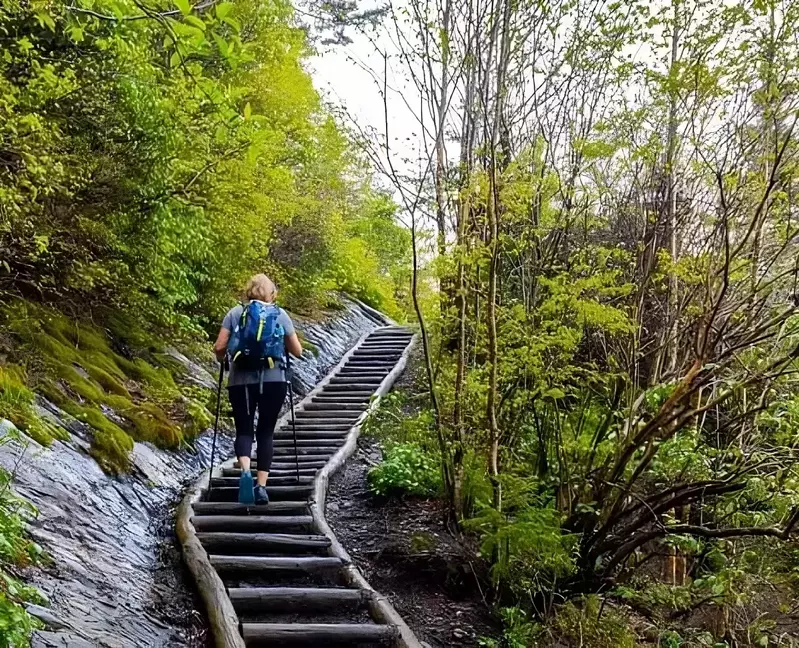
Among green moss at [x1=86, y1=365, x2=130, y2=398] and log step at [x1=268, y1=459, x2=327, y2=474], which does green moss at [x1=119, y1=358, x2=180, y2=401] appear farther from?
log step at [x1=268, y1=459, x2=327, y2=474]

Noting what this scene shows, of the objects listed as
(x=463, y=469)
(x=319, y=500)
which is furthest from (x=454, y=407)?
(x=319, y=500)

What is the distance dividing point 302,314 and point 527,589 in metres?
10.3

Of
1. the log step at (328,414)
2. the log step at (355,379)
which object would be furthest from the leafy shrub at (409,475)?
the log step at (355,379)

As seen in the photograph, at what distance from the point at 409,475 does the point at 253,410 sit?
1898 mm

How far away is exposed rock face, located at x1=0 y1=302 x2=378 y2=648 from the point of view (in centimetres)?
357

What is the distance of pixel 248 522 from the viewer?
5723mm

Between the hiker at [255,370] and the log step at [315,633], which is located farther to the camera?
the hiker at [255,370]

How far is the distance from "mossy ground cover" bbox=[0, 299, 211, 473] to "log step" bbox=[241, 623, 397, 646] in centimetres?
209

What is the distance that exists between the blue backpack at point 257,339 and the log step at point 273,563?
167 centimetres

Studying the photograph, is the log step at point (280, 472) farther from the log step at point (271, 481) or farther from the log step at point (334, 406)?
the log step at point (334, 406)

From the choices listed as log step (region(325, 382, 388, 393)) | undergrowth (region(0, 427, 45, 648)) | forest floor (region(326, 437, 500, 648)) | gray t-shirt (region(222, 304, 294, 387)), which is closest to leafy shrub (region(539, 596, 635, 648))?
forest floor (region(326, 437, 500, 648))

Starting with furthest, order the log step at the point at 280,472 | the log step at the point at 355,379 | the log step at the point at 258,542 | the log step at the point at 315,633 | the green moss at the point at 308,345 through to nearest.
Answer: the green moss at the point at 308,345 → the log step at the point at 355,379 → the log step at the point at 280,472 → the log step at the point at 258,542 → the log step at the point at 315,633

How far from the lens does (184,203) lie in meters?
7.19

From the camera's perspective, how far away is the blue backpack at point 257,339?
19.5 ft
